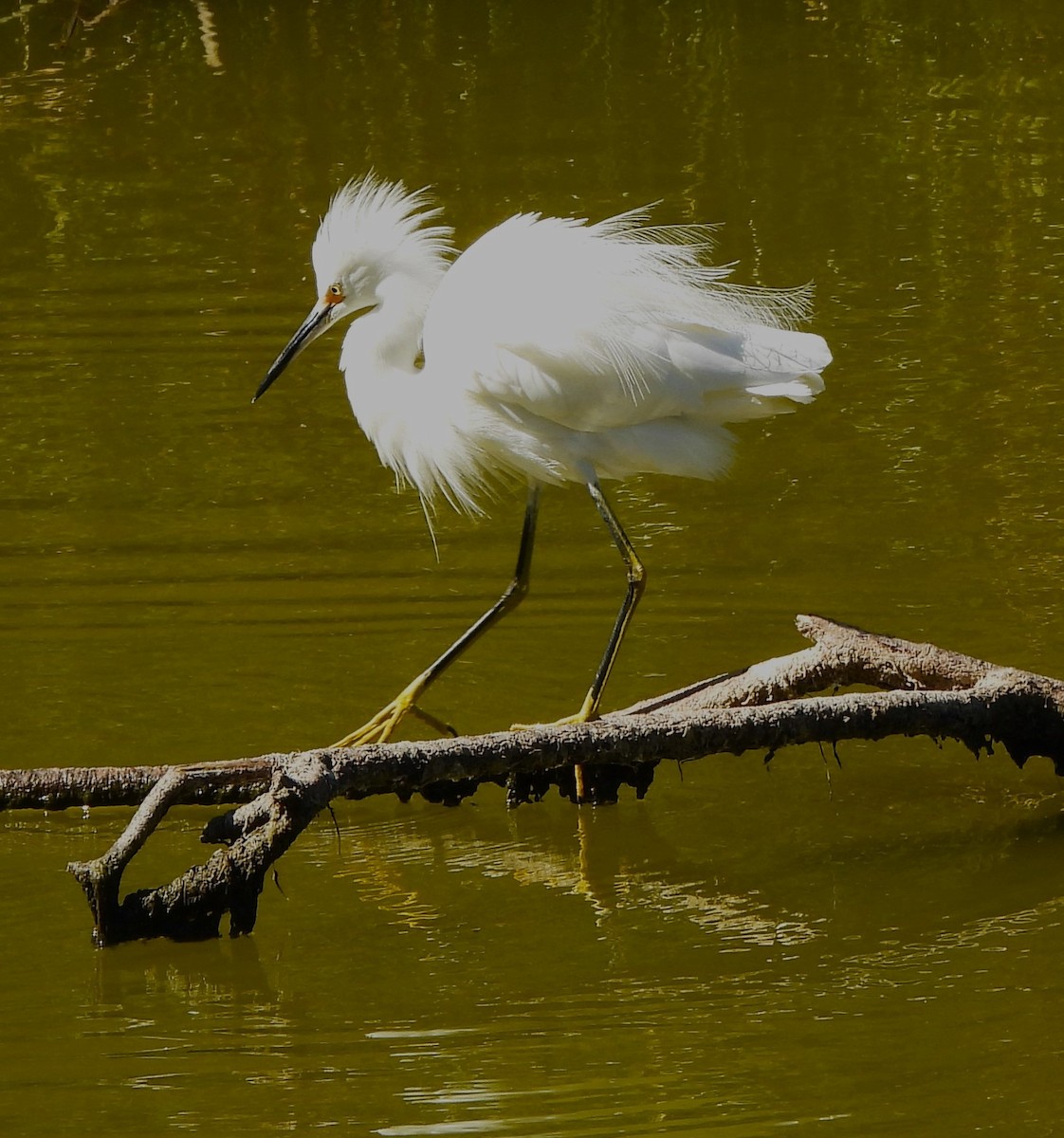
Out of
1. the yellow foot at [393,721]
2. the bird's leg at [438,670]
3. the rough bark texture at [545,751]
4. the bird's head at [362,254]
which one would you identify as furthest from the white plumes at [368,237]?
the rough bark texture at [545,751]

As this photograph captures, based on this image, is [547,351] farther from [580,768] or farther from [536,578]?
[536,578]

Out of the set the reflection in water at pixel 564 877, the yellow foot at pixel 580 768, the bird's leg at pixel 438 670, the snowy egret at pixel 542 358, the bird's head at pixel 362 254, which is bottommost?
the reflection in water at pixel 564 877

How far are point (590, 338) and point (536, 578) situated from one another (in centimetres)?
168

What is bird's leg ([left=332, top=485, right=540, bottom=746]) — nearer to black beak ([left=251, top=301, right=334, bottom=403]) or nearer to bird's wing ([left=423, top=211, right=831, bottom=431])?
bird's wing ([left=423, top=211, right=831, bottom=431])

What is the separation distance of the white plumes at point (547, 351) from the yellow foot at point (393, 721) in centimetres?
67

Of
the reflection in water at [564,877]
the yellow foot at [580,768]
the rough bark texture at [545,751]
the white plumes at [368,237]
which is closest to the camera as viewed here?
the rough bark texture at [545,751]

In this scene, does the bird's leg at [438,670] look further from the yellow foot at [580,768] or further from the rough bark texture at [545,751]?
the rough bark texture at [545,751]

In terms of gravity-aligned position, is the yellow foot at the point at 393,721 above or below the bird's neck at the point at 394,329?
below

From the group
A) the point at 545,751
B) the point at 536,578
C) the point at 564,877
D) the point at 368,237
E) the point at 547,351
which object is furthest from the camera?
the point at 536,578

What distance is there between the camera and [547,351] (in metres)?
5.38

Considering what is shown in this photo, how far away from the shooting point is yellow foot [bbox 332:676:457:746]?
5422 millimetres

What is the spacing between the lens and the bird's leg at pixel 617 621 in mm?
5379

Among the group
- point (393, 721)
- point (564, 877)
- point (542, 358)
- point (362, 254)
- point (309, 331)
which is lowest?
point (564, 877)

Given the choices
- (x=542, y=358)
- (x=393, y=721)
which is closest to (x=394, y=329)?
(x=542, y=358)
